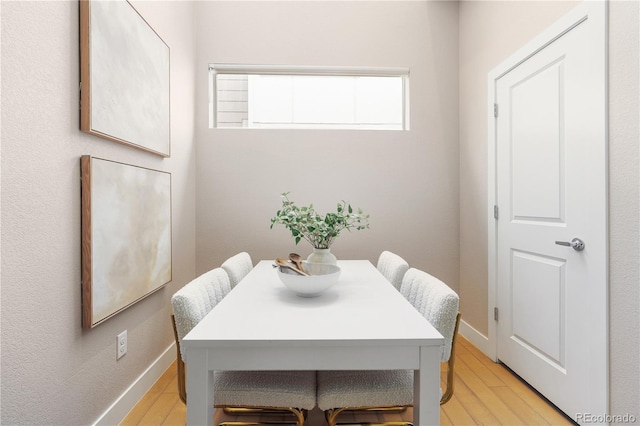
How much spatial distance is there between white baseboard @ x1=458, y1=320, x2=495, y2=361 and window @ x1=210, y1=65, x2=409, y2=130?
5.90ft

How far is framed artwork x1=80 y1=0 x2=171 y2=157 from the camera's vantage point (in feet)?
4.64

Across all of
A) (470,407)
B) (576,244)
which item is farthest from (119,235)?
(576,244)

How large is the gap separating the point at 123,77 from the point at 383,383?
1849mm

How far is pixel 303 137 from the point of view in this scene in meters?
2.82

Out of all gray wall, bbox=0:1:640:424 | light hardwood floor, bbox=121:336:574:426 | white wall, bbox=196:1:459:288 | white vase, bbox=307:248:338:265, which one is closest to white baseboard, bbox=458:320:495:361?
gray wall, bbox=0:1:640:424

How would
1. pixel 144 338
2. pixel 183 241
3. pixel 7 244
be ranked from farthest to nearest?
pixel 183 241, pixel 144 338, pixel 7 244

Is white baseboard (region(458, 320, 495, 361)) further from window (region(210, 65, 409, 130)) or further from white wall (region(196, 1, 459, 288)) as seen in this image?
window (region(210, 65, 409, 130))

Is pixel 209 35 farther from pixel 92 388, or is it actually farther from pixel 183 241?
pixel 92 388

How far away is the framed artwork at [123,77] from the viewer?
1.41 meters

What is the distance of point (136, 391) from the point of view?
1.88 meters

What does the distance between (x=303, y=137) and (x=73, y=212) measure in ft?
5.92

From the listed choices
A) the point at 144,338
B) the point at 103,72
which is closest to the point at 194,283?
the point at 144,338

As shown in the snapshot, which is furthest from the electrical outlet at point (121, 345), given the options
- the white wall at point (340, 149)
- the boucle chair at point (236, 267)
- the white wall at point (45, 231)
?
the white wall at point (340, 149)

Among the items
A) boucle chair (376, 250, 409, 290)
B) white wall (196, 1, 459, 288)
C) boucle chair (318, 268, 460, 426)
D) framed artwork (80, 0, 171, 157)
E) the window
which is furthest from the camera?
the window
